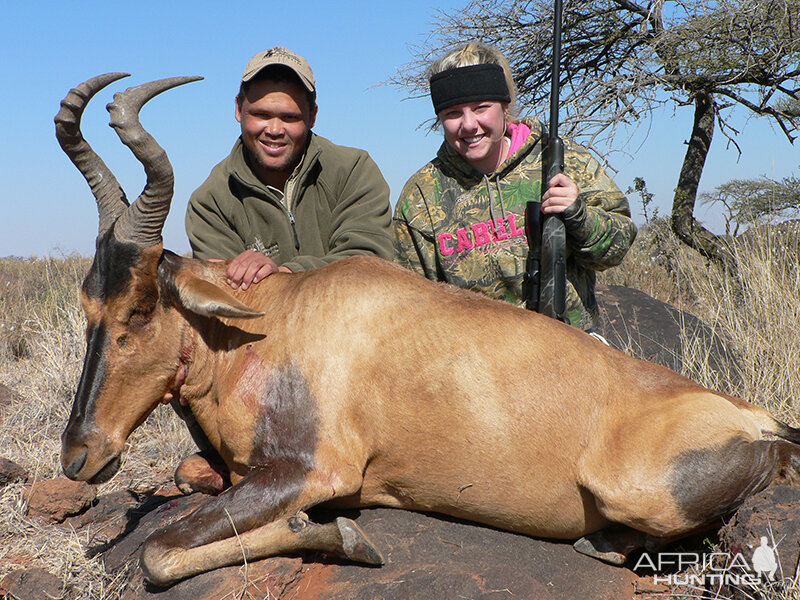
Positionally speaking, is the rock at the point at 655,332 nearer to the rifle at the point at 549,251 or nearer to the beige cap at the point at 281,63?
the rifle at the point at 549,251

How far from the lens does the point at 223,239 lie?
19.9 feet

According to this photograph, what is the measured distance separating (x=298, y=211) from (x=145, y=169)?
2.27m

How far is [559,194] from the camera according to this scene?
5.23 metres

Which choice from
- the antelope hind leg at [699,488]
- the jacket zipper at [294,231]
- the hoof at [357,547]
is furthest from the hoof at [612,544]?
the jacket zipper at [294,231]

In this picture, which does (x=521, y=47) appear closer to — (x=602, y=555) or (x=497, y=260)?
(x=497, y=260)

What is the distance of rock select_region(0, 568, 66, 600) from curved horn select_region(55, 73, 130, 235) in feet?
6.50

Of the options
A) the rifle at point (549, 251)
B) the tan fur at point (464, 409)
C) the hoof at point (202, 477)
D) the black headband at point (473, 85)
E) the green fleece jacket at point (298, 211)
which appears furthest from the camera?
the green fleece jacket at point (298, 211)

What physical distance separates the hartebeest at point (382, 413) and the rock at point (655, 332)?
8.44 ft

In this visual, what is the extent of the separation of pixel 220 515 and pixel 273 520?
27 cm

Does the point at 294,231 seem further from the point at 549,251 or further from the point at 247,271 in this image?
the point at 549,251

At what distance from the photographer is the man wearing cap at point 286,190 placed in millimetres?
5703

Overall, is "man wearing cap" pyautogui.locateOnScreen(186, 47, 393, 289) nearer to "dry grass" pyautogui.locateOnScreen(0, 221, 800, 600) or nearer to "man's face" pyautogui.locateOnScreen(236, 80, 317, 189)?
"man's face" pyautogui.locateOnScreen(236, 80, 317, 189)

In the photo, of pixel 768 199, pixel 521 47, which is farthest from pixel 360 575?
pixel 768 199

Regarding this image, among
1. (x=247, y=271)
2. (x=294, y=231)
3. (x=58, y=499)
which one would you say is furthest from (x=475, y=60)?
(x=58, y=499)
